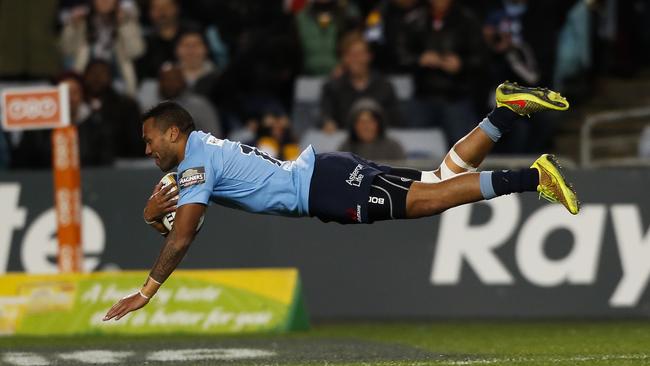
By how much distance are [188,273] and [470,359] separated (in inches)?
157

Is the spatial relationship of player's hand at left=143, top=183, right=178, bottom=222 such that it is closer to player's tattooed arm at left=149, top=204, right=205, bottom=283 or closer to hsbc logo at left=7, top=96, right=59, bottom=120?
player's tattooed arm at left=149, top=204, right=205, bottom=283

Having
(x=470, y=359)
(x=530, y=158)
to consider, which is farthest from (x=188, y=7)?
(x=470, y=359)

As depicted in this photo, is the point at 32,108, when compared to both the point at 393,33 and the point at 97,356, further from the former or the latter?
the point at 393,33

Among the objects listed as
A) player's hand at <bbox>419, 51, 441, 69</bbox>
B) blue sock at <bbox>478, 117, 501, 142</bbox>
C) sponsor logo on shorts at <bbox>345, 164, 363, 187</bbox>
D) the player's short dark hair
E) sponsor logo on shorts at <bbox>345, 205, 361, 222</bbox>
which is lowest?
sponsor logo on shorts at <bbox>345, 205, 361, 222</bbox>

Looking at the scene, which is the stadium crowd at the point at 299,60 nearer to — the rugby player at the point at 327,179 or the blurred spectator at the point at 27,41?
the blurred spectator at the point at 27,41

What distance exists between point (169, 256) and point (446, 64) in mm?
7270

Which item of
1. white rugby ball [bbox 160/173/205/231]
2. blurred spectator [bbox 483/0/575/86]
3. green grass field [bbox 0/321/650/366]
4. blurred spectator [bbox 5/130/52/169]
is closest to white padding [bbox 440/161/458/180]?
green grass field [bbox 0/321/650/366]

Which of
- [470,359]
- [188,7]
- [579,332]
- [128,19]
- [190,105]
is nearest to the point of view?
[470,359]

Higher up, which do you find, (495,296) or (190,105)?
(190,105)

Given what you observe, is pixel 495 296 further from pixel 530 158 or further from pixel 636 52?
pixel 636 52

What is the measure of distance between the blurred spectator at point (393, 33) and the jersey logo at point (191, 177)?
7.07 m

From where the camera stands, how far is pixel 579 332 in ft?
43.1

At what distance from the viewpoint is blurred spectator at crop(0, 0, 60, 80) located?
57.9ft

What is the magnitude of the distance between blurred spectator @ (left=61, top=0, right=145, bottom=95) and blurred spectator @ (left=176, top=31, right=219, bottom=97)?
0.75 meters
